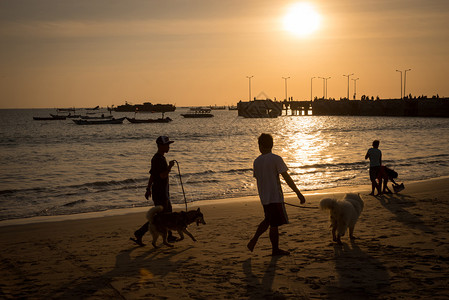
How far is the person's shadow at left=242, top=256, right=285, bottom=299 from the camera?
493 centimetres

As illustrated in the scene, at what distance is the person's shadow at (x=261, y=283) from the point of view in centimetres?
493

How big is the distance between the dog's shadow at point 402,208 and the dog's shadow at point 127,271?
432cm

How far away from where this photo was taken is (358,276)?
5441 millimetres

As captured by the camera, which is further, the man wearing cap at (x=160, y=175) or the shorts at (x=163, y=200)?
the shorts at (x=163, y=200)

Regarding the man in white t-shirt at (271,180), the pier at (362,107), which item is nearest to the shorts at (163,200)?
the man in white t-shirt at (271,180)

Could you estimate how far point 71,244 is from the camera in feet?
26.2

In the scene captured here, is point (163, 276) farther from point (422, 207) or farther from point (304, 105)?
point (304, 105)

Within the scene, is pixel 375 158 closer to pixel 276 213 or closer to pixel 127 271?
pixel 276 213

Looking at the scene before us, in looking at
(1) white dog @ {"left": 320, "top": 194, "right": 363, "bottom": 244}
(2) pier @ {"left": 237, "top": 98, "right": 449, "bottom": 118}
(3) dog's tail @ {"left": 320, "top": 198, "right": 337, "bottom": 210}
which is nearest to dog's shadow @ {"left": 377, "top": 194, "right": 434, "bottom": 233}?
(1) white dog @ {"left": 320, "top": 194, "right": 363, "bottom": 244}

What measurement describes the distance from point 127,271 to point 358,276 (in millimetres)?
3170

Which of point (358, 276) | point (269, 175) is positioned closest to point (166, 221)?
point (269, 175)

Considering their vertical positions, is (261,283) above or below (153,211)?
below

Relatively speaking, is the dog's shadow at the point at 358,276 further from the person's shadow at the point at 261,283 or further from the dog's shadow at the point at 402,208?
the dog's shadow at the point at 402,208

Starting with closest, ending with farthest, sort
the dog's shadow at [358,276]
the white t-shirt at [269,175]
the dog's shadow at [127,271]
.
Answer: the dog's shadow at [358,276] → the dog's shadow at [127,271] → the white t-shirt at [269,175]
